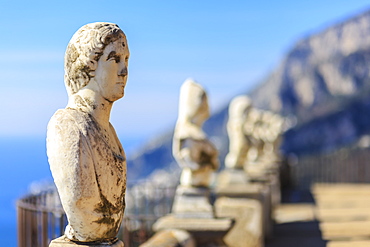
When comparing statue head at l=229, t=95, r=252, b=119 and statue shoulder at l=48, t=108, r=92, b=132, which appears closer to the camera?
statue shoulder at l=48, t=108, r=92, b=132

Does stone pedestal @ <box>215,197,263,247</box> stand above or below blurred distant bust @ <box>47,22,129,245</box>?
below

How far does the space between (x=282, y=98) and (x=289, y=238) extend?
49.8 metres

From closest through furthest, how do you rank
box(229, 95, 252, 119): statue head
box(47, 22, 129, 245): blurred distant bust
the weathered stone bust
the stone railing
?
box(47, 22, 129, 245): blurred distant bust
the stone railing
the weathered stone bust
box(229, 95, 252, 119): statue head

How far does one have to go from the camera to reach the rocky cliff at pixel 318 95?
43872 millimetres

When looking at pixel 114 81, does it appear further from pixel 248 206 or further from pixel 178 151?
pixel 248 206

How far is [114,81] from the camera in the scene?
14.1 feet

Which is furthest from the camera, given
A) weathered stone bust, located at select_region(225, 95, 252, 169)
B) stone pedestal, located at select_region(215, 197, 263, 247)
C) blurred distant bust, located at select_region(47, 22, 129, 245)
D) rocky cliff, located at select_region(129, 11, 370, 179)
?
rocky cliff, located at select_region(129, 11, 370, 179)

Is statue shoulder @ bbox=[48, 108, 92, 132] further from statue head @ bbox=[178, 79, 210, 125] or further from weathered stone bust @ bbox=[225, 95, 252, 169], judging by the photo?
weathered stone bust @ bbox=[225, 95, 252, 169]

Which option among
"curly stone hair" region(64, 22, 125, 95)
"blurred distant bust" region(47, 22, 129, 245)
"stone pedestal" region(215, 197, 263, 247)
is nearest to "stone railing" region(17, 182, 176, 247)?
"stone pedestal" region(215, 197, 263, 247)

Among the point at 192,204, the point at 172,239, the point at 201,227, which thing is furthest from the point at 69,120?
the point at 192,204

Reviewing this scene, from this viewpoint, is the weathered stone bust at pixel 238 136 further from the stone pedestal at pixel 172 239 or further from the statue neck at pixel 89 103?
the statue neck at pixel 89 103

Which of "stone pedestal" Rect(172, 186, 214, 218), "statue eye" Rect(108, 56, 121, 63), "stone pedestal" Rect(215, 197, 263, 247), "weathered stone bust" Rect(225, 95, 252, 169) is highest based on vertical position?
"statue eye" Rect(108, 56, 121, 63)

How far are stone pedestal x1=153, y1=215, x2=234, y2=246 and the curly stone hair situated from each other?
3883mm

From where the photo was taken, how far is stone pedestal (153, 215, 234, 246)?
7.89m
